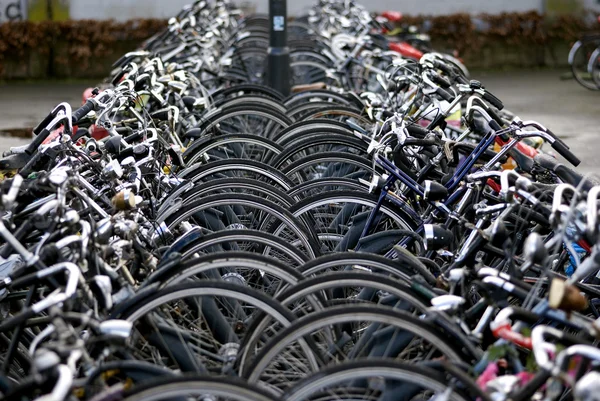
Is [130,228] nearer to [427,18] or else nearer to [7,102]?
[7,102]

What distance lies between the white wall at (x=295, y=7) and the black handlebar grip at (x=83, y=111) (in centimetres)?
1248

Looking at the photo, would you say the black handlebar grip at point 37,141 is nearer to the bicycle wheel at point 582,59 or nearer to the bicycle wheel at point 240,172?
the bicycle wheel at point 240,172

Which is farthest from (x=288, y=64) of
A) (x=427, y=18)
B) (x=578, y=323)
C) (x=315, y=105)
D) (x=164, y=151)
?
(x=427, y=18)

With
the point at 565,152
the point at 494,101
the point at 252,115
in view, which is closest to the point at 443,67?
the point at 494,101

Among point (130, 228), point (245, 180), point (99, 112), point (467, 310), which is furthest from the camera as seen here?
point (99, 112)

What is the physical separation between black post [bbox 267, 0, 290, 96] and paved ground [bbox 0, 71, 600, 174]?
10.7 ft

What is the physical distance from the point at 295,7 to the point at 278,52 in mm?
9061

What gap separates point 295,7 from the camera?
58.2 feet

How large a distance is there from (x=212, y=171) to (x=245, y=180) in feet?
1.81

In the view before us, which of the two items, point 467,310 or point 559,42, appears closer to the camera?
point 467,310

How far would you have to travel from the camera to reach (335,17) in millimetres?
11750

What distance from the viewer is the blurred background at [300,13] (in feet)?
51.5

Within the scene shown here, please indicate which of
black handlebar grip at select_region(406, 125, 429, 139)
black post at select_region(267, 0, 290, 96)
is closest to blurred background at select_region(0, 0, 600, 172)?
black post at select_region(267, 0, 290, 96)

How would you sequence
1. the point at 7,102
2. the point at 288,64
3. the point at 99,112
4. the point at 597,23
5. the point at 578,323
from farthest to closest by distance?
the point at 597,23, the point at 7,102, the point at 288,64, the point at 99,112, the point at 578,323
